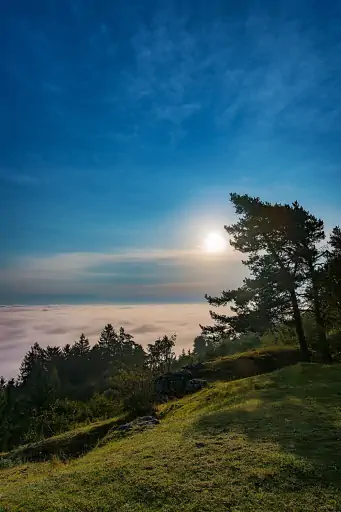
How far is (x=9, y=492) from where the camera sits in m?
10.8

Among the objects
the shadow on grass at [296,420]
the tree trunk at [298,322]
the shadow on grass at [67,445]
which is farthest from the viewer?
the tree trunk at [298,322]

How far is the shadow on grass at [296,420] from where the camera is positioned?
9984 millimetres

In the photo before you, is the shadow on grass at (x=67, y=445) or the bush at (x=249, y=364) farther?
the bush at (x=249, y=364)

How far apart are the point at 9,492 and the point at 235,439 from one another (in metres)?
7.49

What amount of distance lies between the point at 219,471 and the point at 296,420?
5.24 m

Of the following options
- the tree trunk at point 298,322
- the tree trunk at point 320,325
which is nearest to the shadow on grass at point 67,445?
the tree trunk at point 298,322

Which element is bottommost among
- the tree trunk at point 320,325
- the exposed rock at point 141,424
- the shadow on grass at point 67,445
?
the shadow on grass at point 67,445

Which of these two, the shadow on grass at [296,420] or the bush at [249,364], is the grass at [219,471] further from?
the bush at [249,364]

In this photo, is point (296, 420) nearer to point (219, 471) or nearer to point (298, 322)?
point (219, 471)

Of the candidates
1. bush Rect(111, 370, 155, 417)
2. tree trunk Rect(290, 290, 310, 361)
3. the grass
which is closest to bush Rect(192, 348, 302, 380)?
tree trunk Rect(290, 290, 310, 361)

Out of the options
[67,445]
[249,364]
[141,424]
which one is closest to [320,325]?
[249,364]

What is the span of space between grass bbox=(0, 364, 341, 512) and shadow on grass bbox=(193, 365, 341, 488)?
0.03m

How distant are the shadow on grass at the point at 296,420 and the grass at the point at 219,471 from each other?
0.11 ft

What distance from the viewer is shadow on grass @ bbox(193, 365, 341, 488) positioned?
998 centimetres
